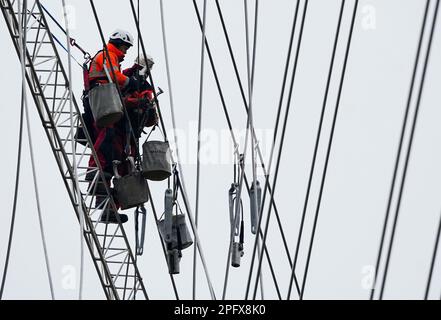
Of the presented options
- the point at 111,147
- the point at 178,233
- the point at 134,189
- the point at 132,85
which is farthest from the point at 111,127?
the point at 178,233

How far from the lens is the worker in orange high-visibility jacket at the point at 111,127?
86.9 ft

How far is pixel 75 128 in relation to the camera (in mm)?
26766

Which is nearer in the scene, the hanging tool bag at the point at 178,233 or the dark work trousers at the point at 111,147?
the hanging tool bag at the point at 178,233

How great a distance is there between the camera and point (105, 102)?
85.6ft

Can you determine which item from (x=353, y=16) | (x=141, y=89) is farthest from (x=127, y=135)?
(x=353, y=16)

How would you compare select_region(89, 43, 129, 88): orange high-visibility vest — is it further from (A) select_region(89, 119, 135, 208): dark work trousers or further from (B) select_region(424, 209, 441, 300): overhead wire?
(B) select_region(424, 209, 441, 300): overhead wire

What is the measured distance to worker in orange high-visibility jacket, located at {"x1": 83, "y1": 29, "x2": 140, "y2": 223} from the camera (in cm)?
2648

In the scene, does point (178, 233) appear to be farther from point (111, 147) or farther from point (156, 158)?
point (111, 147)

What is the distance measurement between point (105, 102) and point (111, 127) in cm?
66

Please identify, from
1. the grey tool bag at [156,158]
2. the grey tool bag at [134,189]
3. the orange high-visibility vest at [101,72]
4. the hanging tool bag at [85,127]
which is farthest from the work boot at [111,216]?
the orange high-visibility vest at [101,72]

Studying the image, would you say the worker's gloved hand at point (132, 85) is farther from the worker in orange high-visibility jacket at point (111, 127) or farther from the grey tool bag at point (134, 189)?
the grey tool bag at point (134, 189)

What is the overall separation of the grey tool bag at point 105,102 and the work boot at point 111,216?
1.39 meters
